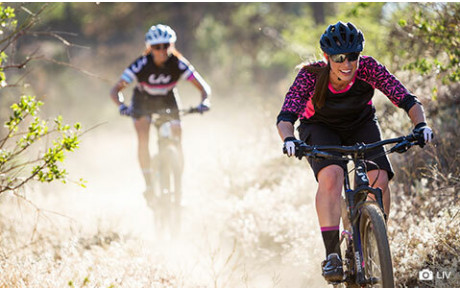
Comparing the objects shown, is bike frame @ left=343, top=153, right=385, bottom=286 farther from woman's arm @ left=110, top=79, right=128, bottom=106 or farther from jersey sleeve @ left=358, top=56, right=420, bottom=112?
woman's arm @ left=110, top=79, right=128, bottom=106

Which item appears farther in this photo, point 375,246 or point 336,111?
Result: point 336,111

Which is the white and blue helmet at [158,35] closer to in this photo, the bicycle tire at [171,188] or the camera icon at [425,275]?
the bicycle tire at [171,188]

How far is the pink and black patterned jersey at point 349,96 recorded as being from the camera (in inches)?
176

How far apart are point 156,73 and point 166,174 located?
1309 millimetres

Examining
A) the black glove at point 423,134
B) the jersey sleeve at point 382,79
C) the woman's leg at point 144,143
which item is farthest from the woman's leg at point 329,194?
the woman's leg at point 144,143

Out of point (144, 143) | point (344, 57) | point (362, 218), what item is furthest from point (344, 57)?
point (144, 143)

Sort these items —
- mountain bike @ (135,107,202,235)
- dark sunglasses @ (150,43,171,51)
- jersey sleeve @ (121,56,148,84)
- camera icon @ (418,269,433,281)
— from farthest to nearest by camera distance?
mountain bike @ (135,107,202,235) < jersey sleeve @ (121,56,148,84) < dark sunglasses @ (150,43,171,51) < camera icon @ (418,269,433,281)

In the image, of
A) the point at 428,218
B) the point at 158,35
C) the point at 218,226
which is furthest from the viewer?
the point at 218,226

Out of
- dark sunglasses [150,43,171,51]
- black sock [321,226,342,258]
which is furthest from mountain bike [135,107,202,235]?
black sock [321,226,342,258]

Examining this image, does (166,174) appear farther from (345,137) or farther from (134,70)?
(345,137)

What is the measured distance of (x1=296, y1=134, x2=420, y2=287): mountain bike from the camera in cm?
385

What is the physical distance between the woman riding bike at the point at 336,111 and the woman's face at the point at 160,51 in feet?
10.1

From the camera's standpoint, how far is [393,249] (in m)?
5.28

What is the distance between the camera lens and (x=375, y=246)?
3.94 metres
